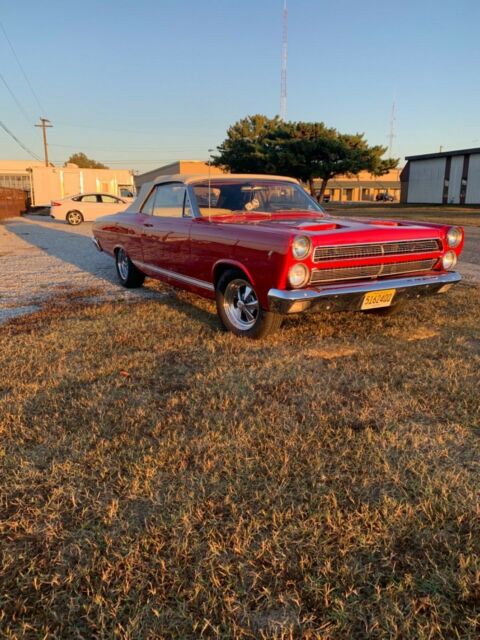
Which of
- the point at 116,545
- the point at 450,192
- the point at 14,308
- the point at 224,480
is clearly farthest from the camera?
the point at 450,192

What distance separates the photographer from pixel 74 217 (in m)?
20.9

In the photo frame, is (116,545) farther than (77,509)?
No

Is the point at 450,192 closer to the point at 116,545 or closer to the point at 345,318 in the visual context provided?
the point at 345,318

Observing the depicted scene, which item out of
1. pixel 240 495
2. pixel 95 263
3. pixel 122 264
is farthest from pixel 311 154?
pixel 240 495

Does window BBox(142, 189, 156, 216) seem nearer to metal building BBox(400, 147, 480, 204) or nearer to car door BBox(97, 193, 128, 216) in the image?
car door BBox(97, 193, 128, 216)

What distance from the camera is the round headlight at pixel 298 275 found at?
3.64 m

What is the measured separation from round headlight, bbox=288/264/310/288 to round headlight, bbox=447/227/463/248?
5.56 ft

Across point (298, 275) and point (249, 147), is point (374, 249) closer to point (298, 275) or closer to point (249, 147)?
point (298, 275)

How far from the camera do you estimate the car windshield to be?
5051 millimetres

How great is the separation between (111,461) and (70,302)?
4.15m

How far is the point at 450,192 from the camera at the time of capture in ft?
144

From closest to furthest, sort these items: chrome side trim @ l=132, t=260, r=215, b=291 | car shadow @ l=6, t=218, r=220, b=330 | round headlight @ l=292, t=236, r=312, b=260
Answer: round headlight @ l=292, t=236, r=312, b=260 → chrome side trim @ l=132, t=260, r=215, b=291 → car shadow @ l=6, t=218, r=220, b=330

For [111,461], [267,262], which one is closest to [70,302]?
[267,262]

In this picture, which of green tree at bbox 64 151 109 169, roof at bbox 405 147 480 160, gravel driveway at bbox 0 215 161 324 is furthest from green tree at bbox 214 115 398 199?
green tree at bbox 64 151 109 169
